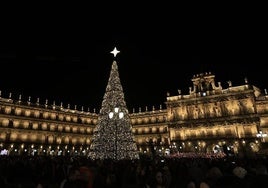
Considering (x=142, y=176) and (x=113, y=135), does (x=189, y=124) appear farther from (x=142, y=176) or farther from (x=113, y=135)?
(x=142, y=176)

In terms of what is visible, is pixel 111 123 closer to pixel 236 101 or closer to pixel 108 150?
pixel 108 150

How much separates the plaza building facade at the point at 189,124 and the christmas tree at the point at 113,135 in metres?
22.8

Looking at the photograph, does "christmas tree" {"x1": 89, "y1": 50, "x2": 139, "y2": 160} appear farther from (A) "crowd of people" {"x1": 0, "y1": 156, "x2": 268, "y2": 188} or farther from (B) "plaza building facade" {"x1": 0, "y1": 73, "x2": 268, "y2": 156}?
(B) "plaza building facade" {"x1": 0, "y1": 73, "x2": 268, "y2": 156}

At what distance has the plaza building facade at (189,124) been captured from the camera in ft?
149

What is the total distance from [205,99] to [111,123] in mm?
35137

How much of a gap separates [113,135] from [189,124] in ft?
111

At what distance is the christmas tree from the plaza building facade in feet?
74.8

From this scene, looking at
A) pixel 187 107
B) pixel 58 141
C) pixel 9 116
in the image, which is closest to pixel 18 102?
pixel 9 116

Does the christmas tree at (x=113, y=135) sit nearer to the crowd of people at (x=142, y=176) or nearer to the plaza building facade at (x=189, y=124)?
the crowd of people at (x=142, y=176)

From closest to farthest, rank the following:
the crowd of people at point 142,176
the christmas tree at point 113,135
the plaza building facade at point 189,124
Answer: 1. the crowd of people at point 142,176
2. the christmas tree at point 113,135
3. the plaza building facade at point 189,124

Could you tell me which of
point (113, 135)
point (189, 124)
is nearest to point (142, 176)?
point (113, 135)

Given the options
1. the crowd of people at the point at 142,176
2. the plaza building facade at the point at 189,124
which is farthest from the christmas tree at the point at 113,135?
the plaza building facade at the point at 189,124

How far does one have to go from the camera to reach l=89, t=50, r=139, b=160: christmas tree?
21.4 metres

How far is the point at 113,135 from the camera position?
71.1ft
